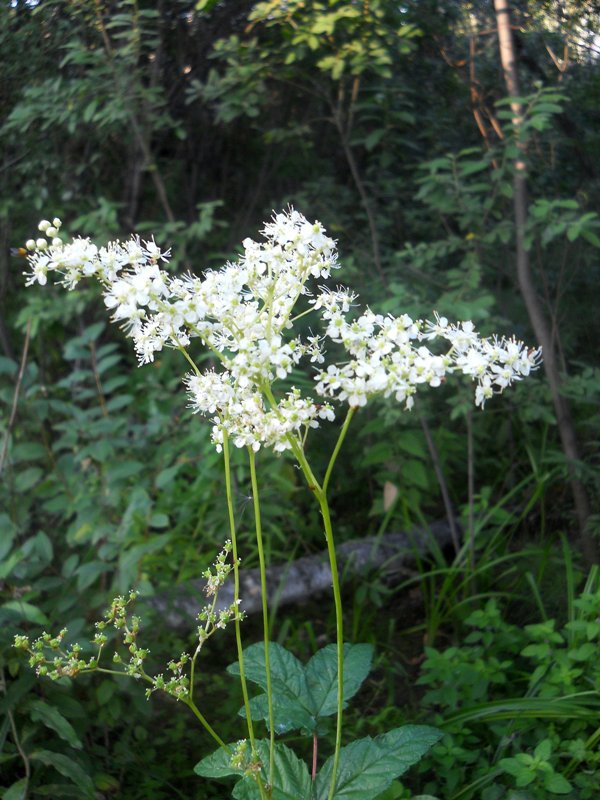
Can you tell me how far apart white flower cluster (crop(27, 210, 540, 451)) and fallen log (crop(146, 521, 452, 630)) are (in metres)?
1.70

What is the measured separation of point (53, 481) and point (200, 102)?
6.26 ft

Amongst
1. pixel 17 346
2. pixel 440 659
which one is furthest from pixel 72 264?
pixel 17 346

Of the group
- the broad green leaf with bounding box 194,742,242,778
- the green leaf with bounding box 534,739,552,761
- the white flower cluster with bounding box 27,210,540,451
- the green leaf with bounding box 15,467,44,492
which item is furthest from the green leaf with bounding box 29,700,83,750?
the green leaf with bounding box 534,739,552,761

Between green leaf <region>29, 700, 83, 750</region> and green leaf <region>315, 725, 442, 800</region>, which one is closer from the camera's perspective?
green leaf <region>315, 725, 442, 800</region>

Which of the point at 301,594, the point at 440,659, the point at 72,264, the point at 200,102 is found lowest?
the point at 301,594

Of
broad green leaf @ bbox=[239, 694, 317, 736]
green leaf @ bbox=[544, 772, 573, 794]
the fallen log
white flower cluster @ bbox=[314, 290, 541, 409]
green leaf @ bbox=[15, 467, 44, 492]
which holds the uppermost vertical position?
white flower cluster @ bbox=[314, 290, 541, 409]

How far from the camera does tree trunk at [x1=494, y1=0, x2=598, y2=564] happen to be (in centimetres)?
281

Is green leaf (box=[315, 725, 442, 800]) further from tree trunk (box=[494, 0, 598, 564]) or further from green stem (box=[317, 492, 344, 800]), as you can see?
tree trunk (box=[494, 0, 598, 564])

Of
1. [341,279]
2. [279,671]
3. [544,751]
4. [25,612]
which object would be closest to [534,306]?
[341,279]

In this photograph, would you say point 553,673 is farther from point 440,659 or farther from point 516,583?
point 516,583

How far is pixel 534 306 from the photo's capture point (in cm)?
294

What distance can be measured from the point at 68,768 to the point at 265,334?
3.70 ft

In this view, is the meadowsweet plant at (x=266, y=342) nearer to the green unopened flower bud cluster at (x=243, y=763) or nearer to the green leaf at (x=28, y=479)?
the green unopened flower bud cluster at (x=243, y=763)

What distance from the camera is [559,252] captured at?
327 centimetres
